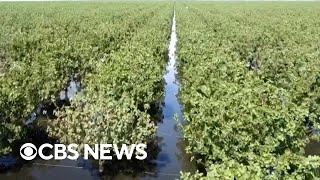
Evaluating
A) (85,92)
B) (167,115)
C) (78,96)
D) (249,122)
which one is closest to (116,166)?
(78,96)

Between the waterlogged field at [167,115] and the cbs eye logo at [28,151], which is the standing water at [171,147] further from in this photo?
the cbs eye logo at [28,151]

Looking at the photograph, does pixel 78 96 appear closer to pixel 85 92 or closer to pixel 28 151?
pixel 85 92

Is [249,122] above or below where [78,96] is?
above

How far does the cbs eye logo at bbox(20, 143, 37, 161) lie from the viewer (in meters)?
19.0

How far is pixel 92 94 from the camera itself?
719 inches

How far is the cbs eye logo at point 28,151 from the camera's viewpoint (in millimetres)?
19047

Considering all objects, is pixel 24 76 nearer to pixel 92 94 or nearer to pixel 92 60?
pixel 92 94

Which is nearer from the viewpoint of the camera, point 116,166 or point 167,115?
point 116,166

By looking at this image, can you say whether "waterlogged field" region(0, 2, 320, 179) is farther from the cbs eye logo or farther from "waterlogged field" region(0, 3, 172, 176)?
the cbs eye logo

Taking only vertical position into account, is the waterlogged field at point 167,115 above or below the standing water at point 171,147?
above

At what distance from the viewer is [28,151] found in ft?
63.0

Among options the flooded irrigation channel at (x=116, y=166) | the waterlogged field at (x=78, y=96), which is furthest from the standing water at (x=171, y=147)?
the waterlogged field at (x=78, y=96)

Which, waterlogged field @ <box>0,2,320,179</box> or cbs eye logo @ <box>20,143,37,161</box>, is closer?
waterlogged field @ <box>0,2,320,179</box>

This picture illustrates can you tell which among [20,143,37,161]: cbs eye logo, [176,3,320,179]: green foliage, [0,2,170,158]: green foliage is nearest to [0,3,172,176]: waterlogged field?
[0,2,170,158]: green foliage
